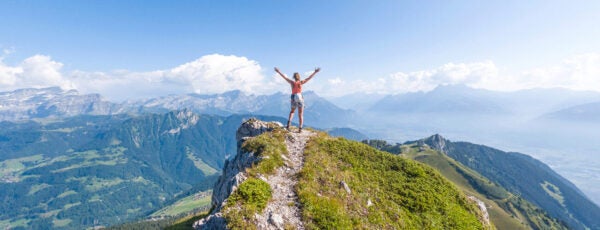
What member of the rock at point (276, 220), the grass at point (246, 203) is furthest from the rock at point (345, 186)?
the rock at point (276, 220)

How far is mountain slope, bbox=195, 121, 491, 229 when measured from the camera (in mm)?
18500

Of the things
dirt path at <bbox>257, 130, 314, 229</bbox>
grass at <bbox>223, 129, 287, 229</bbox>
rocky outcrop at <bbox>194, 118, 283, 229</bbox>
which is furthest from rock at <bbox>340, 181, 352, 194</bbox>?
rocky outcrop at <bbox>194, 118, 283, 229</bbox>

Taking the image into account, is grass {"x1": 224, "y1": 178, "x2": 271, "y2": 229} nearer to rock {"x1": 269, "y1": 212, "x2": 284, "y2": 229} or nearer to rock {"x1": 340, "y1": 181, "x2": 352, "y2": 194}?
rock {"x1": 269, "y1": 212, "x2": 284, "y2": 229}

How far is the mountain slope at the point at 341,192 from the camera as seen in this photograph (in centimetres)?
1850

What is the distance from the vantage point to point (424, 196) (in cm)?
2566

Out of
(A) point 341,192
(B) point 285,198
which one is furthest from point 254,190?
(A) point 341,192

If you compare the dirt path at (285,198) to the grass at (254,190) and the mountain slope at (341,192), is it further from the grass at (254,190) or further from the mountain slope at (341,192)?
the grass at (254,190)

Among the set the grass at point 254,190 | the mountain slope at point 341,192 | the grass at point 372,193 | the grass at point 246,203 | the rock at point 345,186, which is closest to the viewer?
the grass at point 246,203

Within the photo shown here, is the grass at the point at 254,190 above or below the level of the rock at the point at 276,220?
above

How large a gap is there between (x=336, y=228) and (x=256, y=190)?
5.64 metres

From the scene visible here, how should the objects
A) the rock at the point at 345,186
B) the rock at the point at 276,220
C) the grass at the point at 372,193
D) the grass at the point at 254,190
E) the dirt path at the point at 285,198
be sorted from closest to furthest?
the grass at the point at 254,190 < the rock at the point at 276,220 < the dirt path at the point at 285,198 < the grass at the point at 372,193 < the rock at the point at 345,186

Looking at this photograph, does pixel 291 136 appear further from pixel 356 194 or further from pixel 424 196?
pixel 424 196

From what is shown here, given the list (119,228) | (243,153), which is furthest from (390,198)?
(119,228)

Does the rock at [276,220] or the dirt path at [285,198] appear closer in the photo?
the rock at [276,220]
